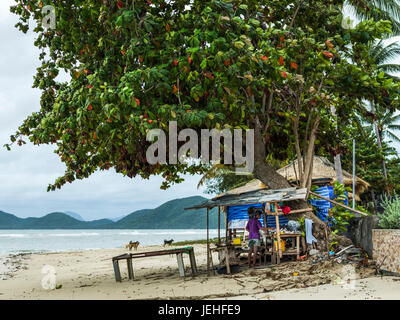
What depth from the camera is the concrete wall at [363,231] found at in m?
9.56

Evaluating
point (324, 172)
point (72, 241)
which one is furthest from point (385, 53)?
point (72, 241)

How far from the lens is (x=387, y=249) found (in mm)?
8102

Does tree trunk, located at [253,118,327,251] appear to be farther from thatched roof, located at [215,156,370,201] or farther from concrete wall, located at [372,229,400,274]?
thatched roof, located at [215,156,370,201]

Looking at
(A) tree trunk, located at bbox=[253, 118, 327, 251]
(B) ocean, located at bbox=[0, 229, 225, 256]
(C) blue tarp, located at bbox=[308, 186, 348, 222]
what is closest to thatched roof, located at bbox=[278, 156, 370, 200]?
(C) blue tarp, located at bbox=[308, 186, 348, 222]

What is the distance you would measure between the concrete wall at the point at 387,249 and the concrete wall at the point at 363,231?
1.98 feet

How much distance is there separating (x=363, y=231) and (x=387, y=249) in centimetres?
247

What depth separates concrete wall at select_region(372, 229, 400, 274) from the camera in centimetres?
779

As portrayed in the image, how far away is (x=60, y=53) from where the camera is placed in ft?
37.9

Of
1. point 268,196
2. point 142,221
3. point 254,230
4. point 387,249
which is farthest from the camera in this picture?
point 142,221

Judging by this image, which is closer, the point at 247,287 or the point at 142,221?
the point at 247,287

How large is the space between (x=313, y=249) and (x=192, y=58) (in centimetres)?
636

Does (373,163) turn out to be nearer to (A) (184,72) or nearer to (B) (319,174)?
(B) (319,174)

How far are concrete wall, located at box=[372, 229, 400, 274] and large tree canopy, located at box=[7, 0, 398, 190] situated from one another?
3733mm

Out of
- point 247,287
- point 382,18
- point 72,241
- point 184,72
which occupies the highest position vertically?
point 382,18
